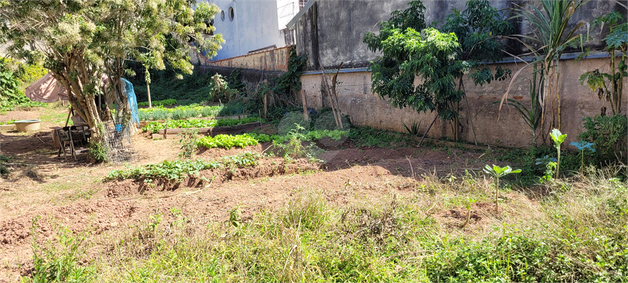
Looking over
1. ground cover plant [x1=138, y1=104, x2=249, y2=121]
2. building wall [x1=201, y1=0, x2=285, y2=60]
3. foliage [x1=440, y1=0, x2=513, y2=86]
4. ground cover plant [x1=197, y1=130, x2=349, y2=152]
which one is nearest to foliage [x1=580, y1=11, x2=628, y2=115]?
foliage [x1=440, y1=0, x2=513, y2=86]

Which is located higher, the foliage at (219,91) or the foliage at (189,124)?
the foliage at (219,91)

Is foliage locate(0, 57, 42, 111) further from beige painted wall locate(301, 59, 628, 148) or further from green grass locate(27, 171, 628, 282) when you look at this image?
green grass locate(27, 171, 628, 282)

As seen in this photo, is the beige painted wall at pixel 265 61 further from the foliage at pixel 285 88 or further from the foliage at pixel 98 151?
the foliage at pixel 98 151

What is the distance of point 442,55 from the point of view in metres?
7.48

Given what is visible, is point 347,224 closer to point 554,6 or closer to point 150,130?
point 554,6

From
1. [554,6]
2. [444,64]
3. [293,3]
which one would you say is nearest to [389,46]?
[444,64]

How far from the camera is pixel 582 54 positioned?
627cm

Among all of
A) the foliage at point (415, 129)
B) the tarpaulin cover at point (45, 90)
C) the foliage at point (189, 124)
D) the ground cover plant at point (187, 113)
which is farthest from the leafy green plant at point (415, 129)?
the tarpaulin cover at point (45, 90)

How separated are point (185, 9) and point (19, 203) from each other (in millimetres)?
7783

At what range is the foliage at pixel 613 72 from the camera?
577 centimetres

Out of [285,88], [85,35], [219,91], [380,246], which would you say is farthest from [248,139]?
[219,91]

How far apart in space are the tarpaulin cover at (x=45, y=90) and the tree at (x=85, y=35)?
9.76 feet

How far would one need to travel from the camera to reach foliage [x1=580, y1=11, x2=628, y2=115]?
227 inches

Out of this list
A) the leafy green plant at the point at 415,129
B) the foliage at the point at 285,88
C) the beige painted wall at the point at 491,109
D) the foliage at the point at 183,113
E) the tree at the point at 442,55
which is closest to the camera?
the beige painted wall at the point at 491,109
